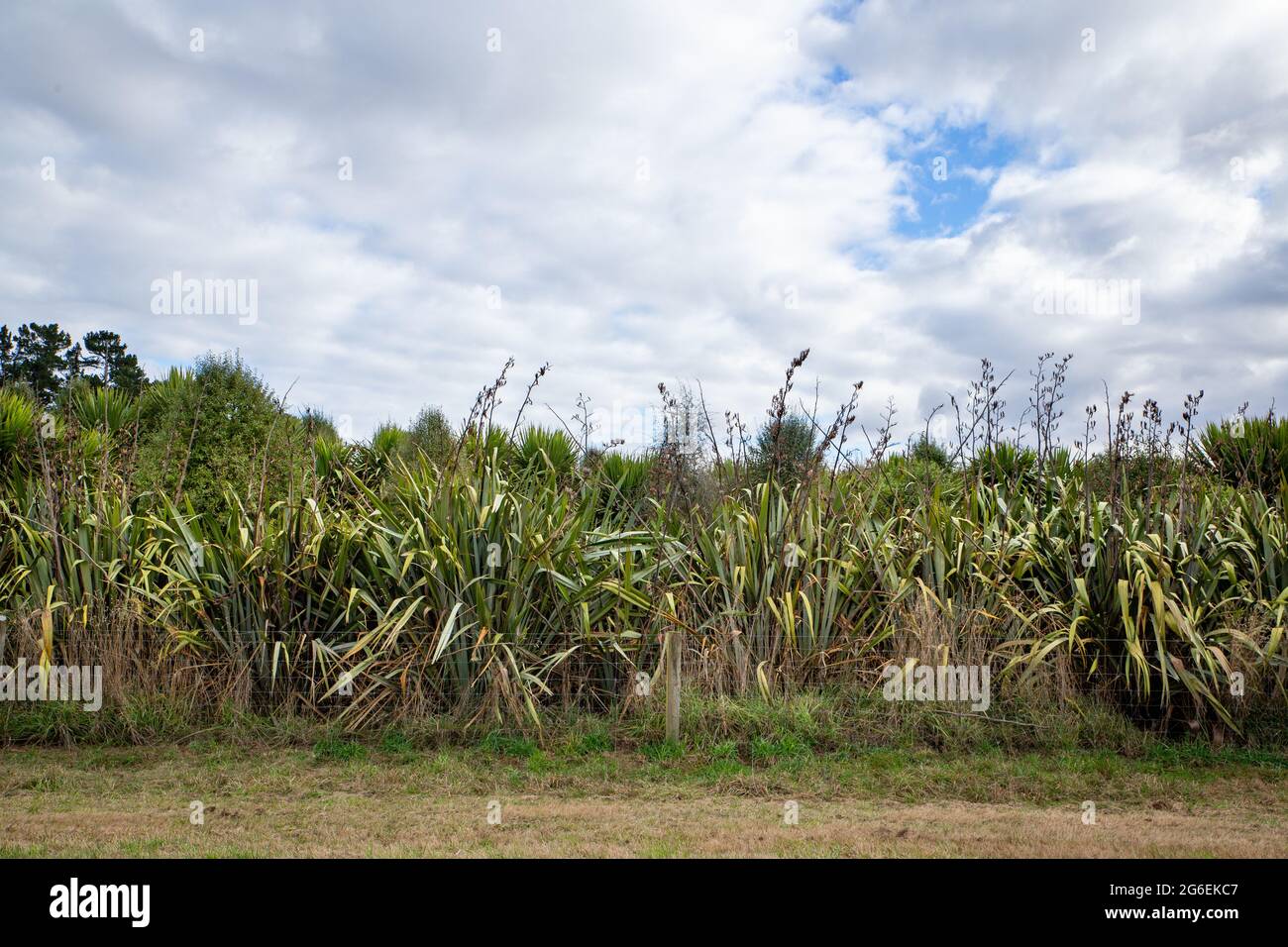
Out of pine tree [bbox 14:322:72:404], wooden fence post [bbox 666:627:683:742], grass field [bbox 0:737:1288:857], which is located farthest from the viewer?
pine tree [bbox 14:322:72:404]

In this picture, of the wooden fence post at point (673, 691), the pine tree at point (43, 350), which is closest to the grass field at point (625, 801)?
the wooden fence post at point (673, 691)

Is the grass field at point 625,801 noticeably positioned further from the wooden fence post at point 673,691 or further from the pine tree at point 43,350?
the pine tree at point 43,350

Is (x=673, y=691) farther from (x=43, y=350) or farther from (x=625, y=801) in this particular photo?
(x=43, y=350)

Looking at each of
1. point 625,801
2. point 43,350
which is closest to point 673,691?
point 625,801

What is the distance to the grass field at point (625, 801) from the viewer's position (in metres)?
4.87

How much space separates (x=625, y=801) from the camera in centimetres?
573

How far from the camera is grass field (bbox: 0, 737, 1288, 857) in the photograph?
487cm

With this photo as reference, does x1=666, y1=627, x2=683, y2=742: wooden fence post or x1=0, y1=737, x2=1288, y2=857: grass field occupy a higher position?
x1=666, y1=627, x2=683, y2=742: wooden fence post

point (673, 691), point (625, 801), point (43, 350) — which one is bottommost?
point (625, 801)

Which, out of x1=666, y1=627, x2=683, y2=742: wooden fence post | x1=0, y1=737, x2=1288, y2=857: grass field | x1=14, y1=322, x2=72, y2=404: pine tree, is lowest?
x1=0, y1=737, x2=1288, y2=857: grass field

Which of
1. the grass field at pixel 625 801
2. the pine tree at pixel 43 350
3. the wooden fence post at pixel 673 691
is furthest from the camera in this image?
the pine tree at pixel 43 350

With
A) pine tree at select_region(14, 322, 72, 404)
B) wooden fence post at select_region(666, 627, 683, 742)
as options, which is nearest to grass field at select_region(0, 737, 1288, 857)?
wooden fence post at select_region(666, 627, 683, 742)

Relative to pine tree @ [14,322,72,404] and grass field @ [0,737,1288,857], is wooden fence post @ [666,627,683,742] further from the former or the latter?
pine tree @ [14,322,72,404]

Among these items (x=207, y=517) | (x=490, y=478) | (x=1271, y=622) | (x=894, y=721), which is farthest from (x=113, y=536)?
(x=1271, y=622)
